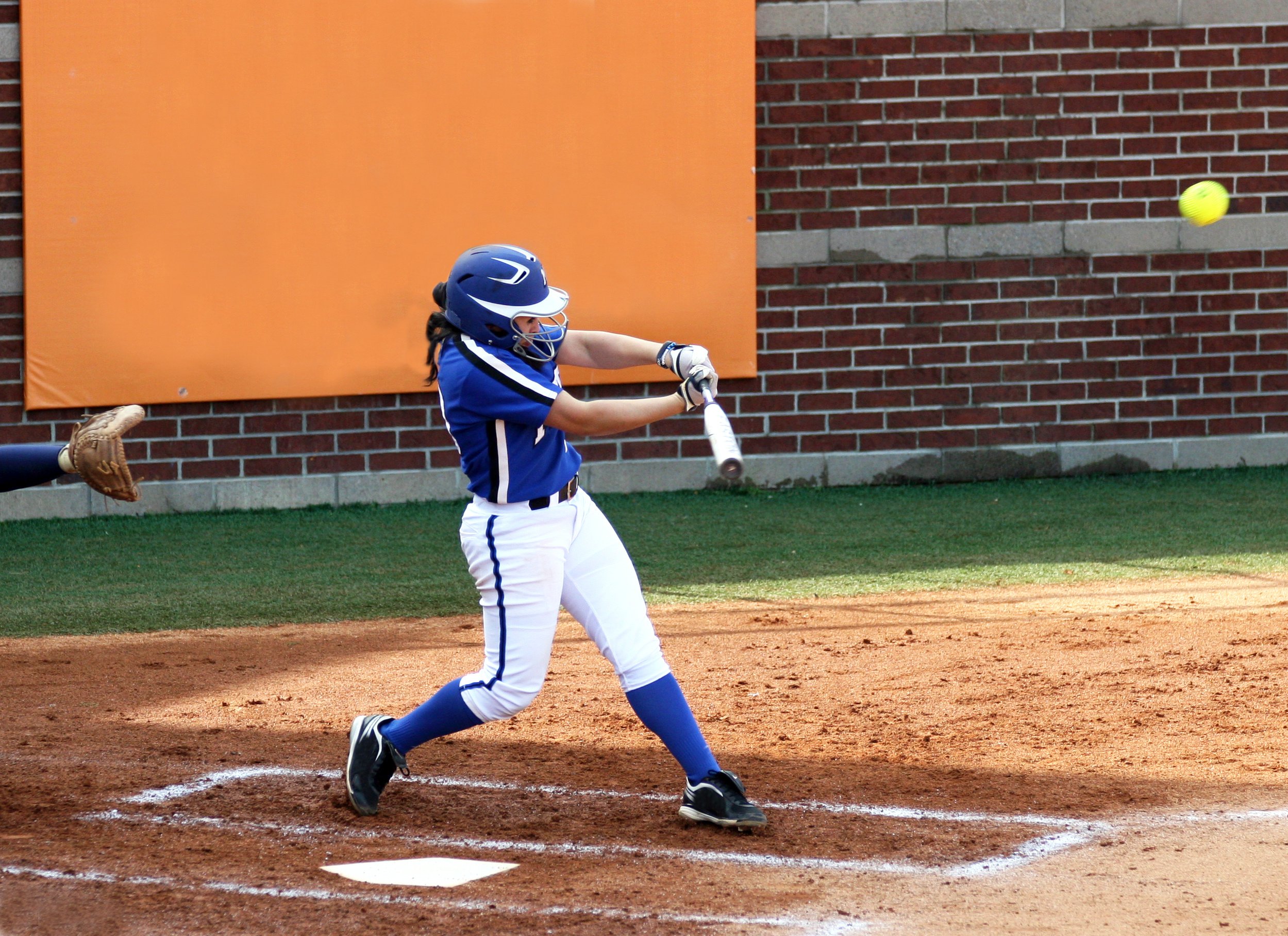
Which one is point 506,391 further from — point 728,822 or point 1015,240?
point 1015,240

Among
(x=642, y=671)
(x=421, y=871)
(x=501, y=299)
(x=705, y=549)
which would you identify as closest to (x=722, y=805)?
(x=642, y=671)

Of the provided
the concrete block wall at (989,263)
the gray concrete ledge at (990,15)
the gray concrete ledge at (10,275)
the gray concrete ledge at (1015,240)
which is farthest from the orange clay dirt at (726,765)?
the gray concrete ledge at (990,15)

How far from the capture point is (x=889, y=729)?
5.42m

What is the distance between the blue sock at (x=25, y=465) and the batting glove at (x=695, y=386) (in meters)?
2.24

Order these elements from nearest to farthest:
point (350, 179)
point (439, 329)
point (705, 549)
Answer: point (439, 329)
point (705, 549)
point (350, 179)

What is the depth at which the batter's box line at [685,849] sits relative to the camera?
4023mm

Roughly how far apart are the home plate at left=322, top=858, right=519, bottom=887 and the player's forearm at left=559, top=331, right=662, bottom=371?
154 centimetres

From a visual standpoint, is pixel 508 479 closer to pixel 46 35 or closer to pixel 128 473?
pixel 128 473

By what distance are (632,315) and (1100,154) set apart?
12.6 ft

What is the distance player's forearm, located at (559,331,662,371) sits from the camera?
455cm

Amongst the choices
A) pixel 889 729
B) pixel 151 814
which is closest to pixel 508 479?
pixel 151 814

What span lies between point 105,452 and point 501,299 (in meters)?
1.68

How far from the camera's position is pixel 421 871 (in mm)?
4031

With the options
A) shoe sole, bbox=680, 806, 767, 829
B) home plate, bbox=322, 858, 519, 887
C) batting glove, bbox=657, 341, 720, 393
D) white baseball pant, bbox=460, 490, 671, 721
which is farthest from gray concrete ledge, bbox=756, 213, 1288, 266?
home plate, bbox=322, 858, 519, 887
